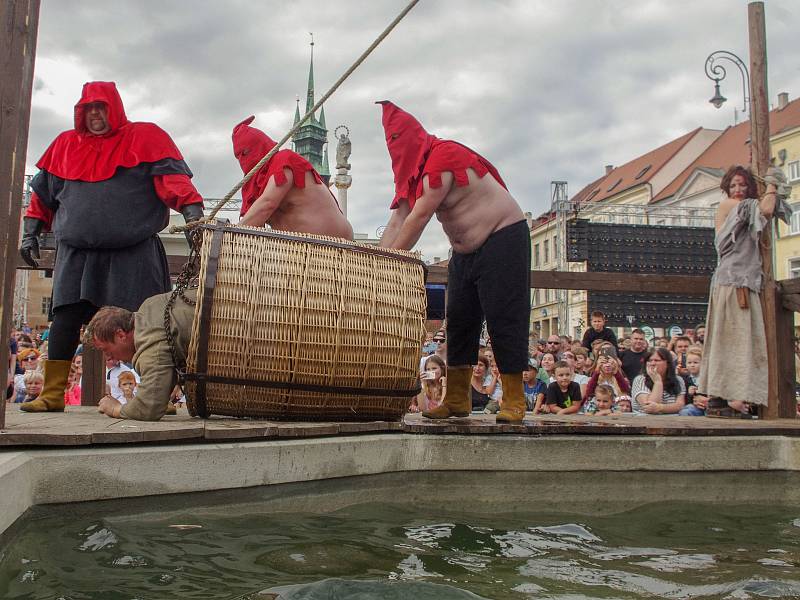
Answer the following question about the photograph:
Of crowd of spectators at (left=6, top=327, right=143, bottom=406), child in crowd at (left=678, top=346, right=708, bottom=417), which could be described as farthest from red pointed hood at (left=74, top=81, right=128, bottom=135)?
child in crowd at (left=678, top=346, right=708, bottom=417)

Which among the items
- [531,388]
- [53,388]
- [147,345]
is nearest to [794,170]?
[531,388]

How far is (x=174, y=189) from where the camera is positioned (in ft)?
13.0

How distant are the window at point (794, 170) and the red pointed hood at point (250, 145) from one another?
3850 cm

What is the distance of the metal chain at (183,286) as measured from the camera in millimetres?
3254

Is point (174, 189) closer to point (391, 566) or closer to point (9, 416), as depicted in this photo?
point (9, 416)

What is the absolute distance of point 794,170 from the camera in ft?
122

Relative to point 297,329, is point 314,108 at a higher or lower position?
higher

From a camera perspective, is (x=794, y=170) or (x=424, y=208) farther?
(x=794, y=170)

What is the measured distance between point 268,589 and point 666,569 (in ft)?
3.70

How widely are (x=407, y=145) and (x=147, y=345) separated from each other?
5.50 feet

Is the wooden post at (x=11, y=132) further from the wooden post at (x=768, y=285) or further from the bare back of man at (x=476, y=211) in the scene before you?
the wooden post at (x=768, y=285)

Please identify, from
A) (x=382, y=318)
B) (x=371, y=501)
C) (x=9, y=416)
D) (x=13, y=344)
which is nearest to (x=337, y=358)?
(x=382, y=318)

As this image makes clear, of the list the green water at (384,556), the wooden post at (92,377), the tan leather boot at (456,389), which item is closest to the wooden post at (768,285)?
the tan leather boot at (456,389)

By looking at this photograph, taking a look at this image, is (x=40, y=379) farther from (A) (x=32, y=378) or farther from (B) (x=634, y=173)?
(B) (x=634, y=173)
